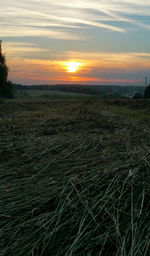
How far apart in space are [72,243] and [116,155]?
5.30 feet

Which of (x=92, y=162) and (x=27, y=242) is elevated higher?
(x=92, y=162)

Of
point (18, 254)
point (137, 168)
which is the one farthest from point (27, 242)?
point (137, 168)

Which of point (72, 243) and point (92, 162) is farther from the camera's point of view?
point (92, 162)

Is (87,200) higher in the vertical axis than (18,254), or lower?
higher

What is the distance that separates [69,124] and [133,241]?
4691 millimetres

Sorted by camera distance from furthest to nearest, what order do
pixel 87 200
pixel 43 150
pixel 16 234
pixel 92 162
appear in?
pixel 43 150 → pixel 92 162 → pixel 87 200 → pixel 16 234

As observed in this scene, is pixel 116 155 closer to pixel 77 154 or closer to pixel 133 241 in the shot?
pixel 77 154

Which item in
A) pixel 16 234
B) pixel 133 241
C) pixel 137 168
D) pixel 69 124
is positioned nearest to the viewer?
pixel 133 241

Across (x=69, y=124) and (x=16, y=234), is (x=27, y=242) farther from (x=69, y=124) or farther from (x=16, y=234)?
(x=69, y=124)

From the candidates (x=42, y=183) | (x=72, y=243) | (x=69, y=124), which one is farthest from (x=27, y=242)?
(x=69, y=124)

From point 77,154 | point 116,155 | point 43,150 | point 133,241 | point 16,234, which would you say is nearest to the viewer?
point 133,241

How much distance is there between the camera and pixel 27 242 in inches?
78.0

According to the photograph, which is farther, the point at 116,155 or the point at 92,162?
the point at 116,155

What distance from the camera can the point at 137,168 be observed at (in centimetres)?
273
